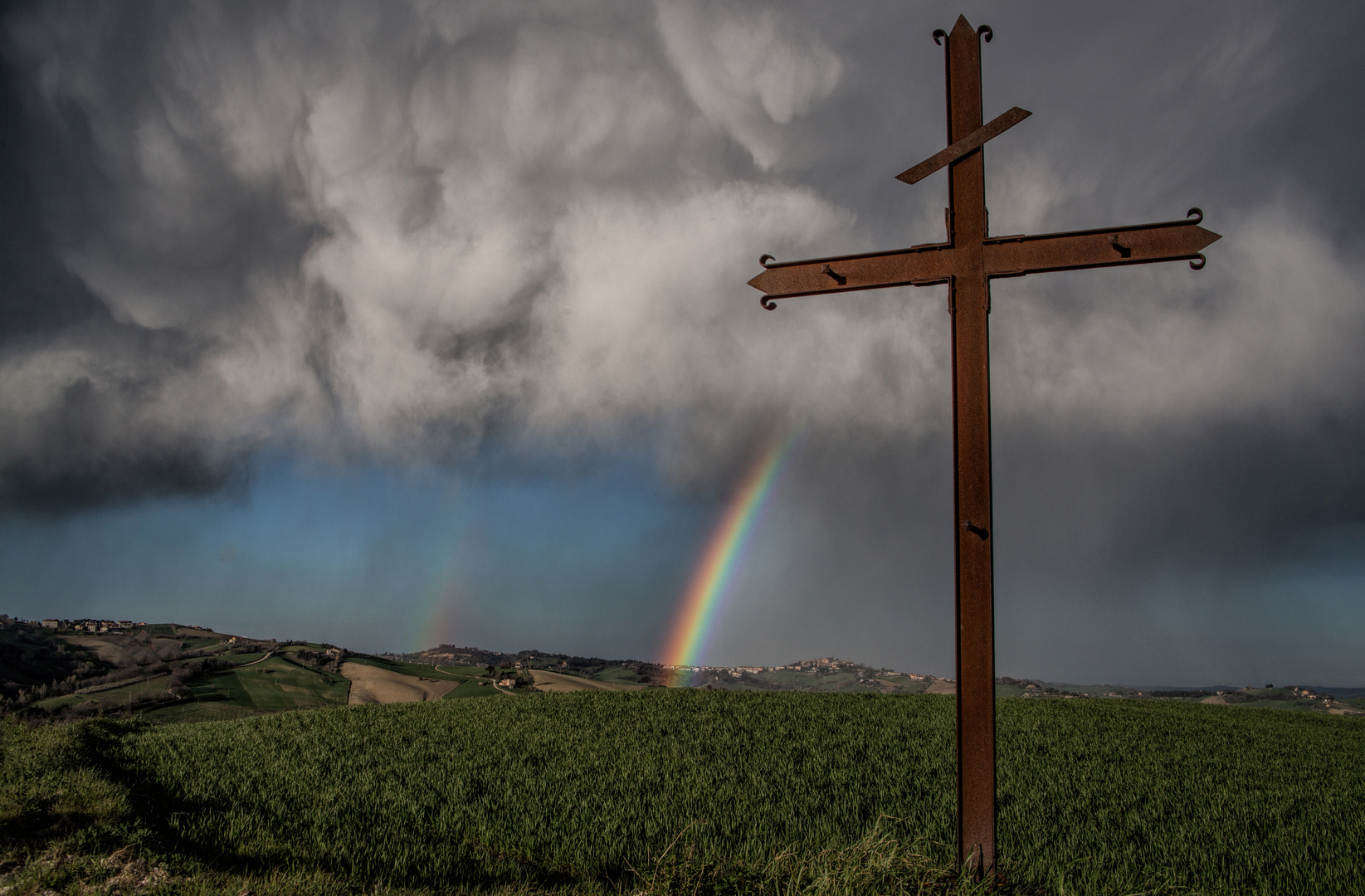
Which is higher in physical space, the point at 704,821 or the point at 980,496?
the point at 980,496

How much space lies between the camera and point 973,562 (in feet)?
13.7

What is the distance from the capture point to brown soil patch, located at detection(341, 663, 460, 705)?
17.7m

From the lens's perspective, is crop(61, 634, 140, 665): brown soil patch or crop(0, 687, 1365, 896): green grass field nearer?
crop(0, 687, 1365, 896): green grass field

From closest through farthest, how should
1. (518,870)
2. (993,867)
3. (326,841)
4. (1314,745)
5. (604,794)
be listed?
(993,867) < (518,870) < (326,841) < (604,794) < (1314,745)

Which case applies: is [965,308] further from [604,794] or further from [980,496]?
[604,794]

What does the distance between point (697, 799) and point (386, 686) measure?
48.8 ft

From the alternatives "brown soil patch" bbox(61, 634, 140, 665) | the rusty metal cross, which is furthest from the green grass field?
"brown soil patch" bbox(61, 634, 140, 665)

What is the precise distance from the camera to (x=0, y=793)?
18.0ft

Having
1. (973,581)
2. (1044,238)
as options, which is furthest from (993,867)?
(1044,238)

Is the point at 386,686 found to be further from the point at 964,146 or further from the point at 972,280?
the point at 964,146

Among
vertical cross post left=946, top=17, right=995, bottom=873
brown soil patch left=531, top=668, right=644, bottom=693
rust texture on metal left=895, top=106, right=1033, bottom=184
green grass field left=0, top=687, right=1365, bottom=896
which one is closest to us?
vertical cross post left=946, top=17, right=995, bottom=873

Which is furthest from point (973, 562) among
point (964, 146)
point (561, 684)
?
point (561, 684)

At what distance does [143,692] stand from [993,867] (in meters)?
19.0

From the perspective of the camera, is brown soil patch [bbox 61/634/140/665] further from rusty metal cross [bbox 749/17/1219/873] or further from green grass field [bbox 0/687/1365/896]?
rusty metal cross [bbox 749/17/1219/873]
